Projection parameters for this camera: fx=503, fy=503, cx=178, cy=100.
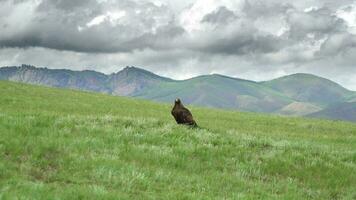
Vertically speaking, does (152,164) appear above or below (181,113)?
below

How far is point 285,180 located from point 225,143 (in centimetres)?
430

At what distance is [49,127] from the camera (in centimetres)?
2002

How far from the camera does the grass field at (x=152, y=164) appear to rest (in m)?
13.2

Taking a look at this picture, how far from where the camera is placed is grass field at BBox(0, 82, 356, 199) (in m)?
13.2

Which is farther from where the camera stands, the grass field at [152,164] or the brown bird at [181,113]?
the brown bird at [181,113]

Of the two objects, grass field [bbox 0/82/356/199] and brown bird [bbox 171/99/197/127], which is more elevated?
brown bird [bbox 171/99/197/127]

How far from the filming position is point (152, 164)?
17.1m

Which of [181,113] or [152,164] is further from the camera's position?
[181,113]

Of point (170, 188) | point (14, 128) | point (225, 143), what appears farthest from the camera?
point (225, 143)

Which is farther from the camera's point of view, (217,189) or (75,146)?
(75,146)

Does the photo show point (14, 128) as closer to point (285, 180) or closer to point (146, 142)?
point (146, 142)

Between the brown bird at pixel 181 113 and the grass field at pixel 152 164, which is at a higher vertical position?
the brown bird at pixel 181 113

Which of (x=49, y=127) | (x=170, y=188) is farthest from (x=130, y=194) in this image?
(x=49, y=127)

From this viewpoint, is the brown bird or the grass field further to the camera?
the brown bird
